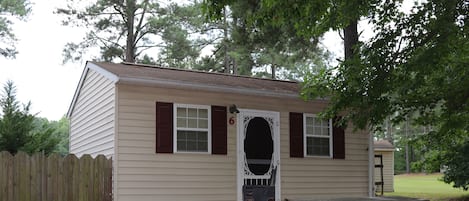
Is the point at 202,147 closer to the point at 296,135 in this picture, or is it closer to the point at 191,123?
the point at 191,123

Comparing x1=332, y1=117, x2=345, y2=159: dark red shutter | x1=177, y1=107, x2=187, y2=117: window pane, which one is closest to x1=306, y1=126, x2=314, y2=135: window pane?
x1=332, y1=117, x2=345, y2=159: dark red shutter

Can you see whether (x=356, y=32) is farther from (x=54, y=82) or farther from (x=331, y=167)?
(x=54, y=82)

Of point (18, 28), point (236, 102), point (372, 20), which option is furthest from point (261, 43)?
point (18, 28)

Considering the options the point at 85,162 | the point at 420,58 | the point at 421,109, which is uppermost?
the point at 420,58

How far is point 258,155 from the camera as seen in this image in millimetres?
11508

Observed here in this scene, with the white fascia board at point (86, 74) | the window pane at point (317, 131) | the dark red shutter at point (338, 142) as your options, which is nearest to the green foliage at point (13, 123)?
the white fascia board at point (86, 74)

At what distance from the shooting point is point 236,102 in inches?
416

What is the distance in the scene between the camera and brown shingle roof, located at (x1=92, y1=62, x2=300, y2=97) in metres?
9.48

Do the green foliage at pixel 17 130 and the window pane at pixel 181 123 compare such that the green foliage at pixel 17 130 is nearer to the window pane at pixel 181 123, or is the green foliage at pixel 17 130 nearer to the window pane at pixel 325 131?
the window pane at pixel 181 123

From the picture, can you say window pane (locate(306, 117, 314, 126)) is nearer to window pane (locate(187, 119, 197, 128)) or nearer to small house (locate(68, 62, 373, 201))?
small house (locate(68, 62, 373, 201))

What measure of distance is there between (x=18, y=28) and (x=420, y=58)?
20163 mm

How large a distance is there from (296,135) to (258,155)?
38.7 inches

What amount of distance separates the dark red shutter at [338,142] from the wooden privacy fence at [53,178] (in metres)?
5.04

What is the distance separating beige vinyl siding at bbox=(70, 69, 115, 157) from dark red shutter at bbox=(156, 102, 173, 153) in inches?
32.4
